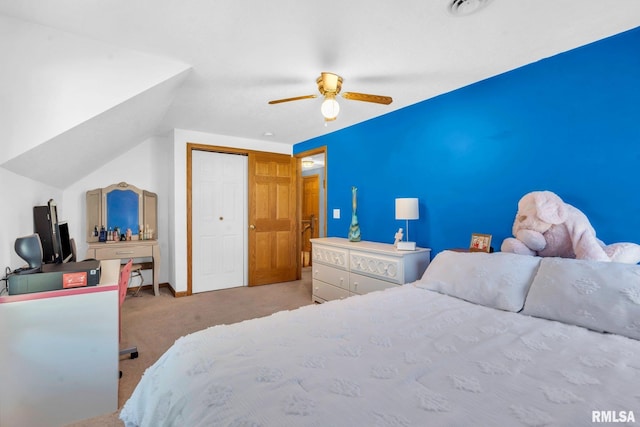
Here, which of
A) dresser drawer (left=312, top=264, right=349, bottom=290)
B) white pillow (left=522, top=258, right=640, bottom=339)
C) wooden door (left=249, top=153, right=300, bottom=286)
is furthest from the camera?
wooden door (left=249, top=153, right=300, bottom=286)

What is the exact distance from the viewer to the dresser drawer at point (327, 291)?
337cm

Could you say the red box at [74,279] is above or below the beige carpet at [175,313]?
above

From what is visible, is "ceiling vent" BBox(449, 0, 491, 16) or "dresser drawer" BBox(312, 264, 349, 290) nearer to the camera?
"ceiling vent" BBox(449, 0, 491, 16)

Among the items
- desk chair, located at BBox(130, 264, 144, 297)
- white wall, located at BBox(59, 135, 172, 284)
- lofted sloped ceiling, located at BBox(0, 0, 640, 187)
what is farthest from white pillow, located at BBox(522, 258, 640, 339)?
white wall, located at BBox(59, 135, 172, 284)

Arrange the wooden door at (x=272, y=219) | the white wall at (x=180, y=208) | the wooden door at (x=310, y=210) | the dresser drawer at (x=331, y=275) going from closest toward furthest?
the dresser drawer at (x=331, y=275), the white wall at (x=180, y=208), the wooden door at (x=272, y=219), the wooden door at (x=310, y=210)

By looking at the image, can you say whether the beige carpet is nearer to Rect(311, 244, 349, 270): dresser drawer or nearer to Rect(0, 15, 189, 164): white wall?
Result: Rect(311, 244, 349, 270): dresser drawer

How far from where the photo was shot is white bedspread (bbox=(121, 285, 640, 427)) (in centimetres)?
85

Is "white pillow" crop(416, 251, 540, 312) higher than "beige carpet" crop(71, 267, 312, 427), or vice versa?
"white pillow" crop(416, 251, 540, 312)

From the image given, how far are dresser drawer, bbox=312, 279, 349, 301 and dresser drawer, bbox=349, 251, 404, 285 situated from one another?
332mm

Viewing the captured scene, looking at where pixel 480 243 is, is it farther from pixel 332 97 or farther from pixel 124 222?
pixel 124 222

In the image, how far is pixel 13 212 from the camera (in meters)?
1.85

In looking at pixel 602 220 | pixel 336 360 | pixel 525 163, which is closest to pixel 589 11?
pixel 525 163

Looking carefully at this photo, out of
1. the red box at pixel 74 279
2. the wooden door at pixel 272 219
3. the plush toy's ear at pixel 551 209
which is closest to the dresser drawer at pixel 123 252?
the wooden door at pixel 272 219

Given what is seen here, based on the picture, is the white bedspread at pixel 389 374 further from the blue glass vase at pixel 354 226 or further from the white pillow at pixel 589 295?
the blue glass vase at pixel 354 226
